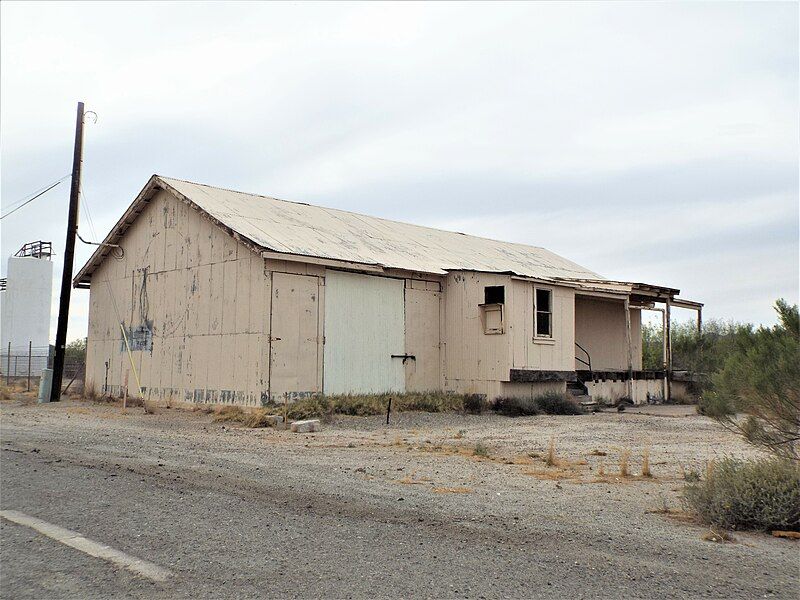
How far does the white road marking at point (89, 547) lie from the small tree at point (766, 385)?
4.92 meters

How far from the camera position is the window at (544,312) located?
19.4m

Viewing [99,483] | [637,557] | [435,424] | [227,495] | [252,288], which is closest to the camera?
[637,557]

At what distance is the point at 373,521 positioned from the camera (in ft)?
20.3

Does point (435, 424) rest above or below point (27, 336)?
below

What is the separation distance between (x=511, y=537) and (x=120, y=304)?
1840 centimetres

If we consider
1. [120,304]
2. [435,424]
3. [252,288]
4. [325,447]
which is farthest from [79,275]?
[325,447]

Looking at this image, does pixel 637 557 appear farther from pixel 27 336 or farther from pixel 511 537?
pixel 27 336

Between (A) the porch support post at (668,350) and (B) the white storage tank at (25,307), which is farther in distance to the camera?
(B) the white storage tank at (25,307)

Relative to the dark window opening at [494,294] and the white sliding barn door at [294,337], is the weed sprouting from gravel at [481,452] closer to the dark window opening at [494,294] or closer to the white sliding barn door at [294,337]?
the white sliding barn door at [294,337]

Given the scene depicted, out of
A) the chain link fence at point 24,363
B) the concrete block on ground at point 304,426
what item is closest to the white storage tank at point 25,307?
the chain link fence at point 24,363

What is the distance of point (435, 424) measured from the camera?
605 inches

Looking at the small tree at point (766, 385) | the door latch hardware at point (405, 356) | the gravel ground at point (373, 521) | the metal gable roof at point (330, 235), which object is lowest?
the gravel ground at point (373, 521)

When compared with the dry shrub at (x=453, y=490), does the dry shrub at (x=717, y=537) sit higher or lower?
lower

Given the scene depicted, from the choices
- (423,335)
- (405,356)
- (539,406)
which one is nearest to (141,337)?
(405,356)
